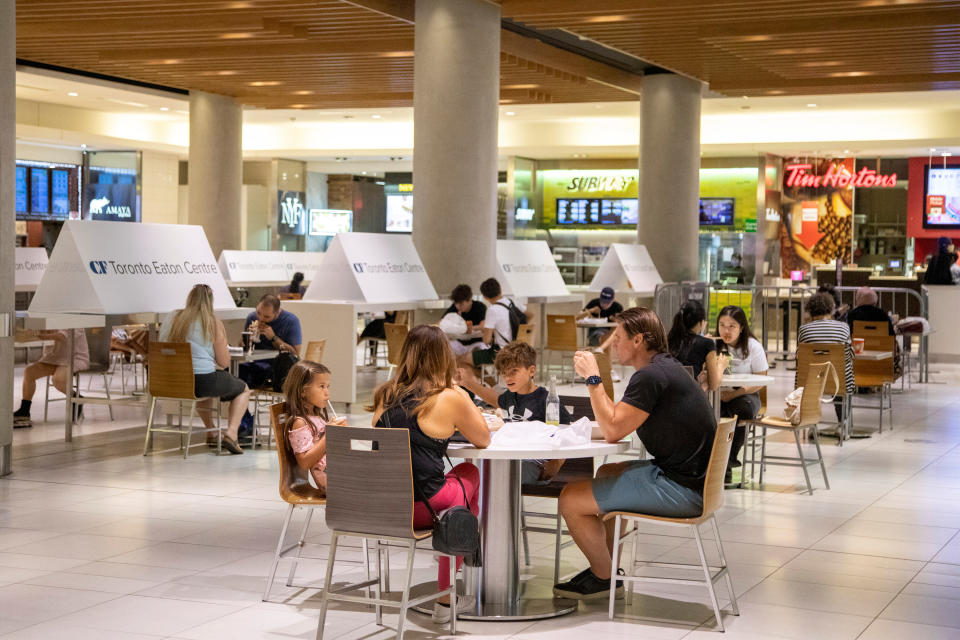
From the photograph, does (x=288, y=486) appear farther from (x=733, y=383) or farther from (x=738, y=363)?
(x=738, y=363)

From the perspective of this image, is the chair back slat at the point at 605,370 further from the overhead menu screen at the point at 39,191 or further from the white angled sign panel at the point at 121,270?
the overhead menu screen at the point at 39,191

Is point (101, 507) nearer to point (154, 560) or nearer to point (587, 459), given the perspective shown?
point (154, 560)

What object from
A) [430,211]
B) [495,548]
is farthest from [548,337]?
[495,548]

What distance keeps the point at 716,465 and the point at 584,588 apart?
2.68 ft

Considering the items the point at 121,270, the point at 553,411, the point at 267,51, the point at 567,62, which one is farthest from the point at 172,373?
the point at 567,62

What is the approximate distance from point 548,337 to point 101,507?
26.4 ft

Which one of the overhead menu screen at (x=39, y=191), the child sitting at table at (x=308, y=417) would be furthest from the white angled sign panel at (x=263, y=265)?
Result: the child sitting at table at (x=308, y=417)

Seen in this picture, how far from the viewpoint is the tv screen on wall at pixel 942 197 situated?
23719 mm

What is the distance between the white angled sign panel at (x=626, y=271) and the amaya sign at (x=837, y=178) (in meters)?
8.24

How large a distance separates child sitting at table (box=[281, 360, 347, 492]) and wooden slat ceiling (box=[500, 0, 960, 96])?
25.0 feet

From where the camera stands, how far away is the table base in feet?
15.6

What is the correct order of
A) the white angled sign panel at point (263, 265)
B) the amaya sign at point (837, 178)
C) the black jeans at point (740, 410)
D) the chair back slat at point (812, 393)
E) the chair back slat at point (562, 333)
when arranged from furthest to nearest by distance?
the amaya sign at point (837, 178)
the white angled sign panel at point (263, 265)
the chair back slat at point (562, 333)
the black jeans at point (740, 410)
the chair back slat at point (812, 393)

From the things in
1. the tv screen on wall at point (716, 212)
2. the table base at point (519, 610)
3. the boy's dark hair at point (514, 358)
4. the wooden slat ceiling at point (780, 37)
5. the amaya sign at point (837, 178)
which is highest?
Answer: the wooden slat ceiling at point (780, 37)

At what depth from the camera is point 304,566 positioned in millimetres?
5629
